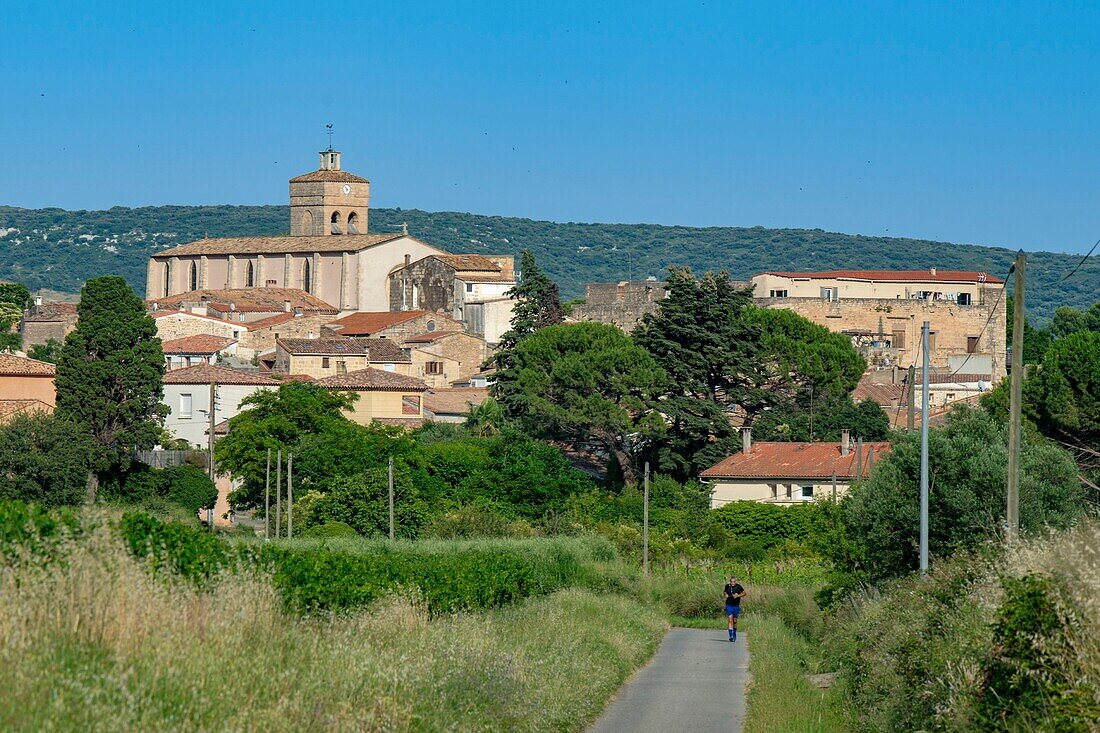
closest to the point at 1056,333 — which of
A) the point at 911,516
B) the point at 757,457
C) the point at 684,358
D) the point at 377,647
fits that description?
the point at 684,358

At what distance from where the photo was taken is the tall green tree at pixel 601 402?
201 ft

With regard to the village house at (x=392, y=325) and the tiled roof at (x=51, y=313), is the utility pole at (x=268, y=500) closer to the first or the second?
the village house at (x=392, y=325)

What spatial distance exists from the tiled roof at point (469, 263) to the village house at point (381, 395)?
31.4 meters

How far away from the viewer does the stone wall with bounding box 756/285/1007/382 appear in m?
95.4

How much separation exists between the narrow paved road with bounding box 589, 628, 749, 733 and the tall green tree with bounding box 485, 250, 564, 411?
39420mm

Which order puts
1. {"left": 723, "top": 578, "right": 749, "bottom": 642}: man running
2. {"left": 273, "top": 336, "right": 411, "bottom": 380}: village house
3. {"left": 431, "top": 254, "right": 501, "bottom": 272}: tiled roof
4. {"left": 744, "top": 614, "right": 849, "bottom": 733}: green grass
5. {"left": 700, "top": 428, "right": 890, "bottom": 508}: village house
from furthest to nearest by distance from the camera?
{"left": 431, "top": 254, "right": 501, "bottom": 272}: tiled roof < {"left": 273, "top": 336, "right": 411, "bottom": 380}: village house < {"left": 700, "top": 428, "right": 890, "bottom": 508}: village house < {"left": 723, "top": 578, "right": 749, "bottom": 642}: man running < {"left": 744, "top": 614, "right": 849, "bottom": 733}: green grass

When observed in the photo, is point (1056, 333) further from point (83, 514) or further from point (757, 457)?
point (83, 514)

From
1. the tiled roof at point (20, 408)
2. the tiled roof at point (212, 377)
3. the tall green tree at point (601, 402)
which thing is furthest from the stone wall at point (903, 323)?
the tiled roof at point (20, 408)

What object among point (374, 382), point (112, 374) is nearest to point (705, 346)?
point (374, 382)

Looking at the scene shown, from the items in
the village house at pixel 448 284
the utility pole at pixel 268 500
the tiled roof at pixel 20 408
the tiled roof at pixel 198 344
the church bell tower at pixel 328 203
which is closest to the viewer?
the utility pole at pixel 268 500

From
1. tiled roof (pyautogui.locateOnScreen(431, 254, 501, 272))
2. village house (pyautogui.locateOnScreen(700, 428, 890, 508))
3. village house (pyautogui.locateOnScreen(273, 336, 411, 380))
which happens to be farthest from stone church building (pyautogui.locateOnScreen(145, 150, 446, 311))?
village house (pyautogui.locateOnScreen(700, 428, 890, 508))

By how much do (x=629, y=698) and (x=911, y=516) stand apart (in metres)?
6.81

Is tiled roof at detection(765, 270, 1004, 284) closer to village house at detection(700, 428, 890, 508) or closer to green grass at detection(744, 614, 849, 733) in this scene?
village house at detection(700, 428, 890, 508)

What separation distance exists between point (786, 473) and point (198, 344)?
1434 inches
